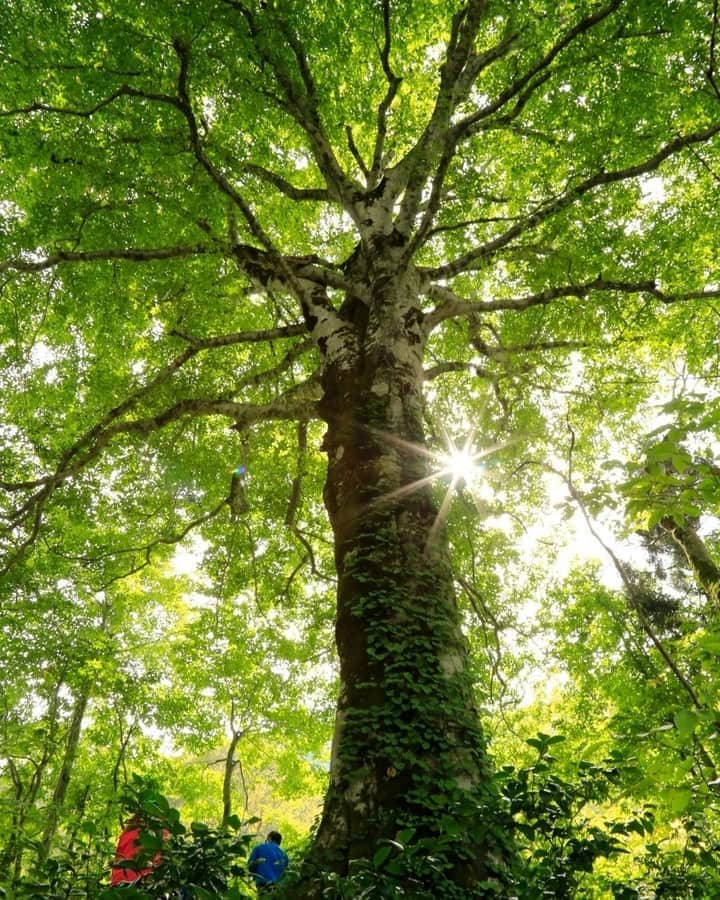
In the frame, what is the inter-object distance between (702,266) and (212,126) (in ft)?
19.4

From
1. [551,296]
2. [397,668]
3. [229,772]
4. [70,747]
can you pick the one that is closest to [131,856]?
[397,668]

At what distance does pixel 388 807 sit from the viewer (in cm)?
239

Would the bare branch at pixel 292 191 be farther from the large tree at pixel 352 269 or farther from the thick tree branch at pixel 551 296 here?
the thick tree branch at pixel 551 296

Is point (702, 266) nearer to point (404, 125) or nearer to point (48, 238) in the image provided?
point (404, 125)

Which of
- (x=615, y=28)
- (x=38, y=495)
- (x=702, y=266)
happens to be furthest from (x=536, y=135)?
(x=38, y=495)

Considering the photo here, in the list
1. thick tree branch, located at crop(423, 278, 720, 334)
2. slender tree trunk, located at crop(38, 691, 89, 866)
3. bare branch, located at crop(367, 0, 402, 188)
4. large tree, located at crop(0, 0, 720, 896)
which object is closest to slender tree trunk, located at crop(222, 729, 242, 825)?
slender tree trunk, located at crop(38, 691, 89, 866)

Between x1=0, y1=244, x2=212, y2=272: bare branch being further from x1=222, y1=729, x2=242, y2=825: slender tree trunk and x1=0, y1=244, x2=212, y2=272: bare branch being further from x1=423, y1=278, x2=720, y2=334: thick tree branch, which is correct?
x1=222, y1=729, x2=242, y2=825: slender tree trunk

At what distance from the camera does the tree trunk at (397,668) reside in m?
2.21

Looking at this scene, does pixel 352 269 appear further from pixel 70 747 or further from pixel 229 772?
pixel 229 772

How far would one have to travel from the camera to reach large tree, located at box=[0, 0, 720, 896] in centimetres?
315

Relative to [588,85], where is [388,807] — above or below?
below

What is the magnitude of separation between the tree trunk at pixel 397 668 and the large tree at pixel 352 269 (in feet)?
0.05

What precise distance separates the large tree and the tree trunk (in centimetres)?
2

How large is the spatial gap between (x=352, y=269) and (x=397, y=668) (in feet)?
13.9
